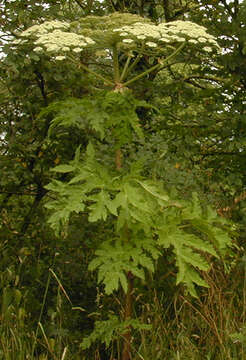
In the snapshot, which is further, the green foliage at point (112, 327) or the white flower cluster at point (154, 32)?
the green foliage at point (112, 327)

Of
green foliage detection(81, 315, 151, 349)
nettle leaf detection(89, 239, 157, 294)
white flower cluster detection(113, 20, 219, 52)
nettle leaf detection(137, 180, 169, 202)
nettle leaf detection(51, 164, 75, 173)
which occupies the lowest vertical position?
green foliage detection(81, 315, 151, 349)

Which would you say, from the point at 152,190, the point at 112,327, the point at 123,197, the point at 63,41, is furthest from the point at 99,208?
the point at 63,41

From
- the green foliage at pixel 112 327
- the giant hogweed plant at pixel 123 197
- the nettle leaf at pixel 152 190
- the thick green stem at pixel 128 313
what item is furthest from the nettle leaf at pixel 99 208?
the green foliage at pixel 112 327

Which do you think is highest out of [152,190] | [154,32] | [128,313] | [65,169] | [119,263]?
[154,32]

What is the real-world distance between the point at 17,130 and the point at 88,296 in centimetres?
162

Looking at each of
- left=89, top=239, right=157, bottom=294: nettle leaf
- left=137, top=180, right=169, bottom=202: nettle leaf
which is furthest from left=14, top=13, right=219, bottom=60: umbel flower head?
left=89, top=239, right=157, bottom=294: nettle leaf

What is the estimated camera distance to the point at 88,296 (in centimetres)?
479

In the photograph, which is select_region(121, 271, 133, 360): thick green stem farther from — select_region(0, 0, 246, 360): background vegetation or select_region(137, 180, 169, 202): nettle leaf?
select_region(137, 180, 169, 202): nettle leaf

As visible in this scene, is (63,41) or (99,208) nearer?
(99,208)

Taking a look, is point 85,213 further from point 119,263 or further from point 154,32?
point 154,32

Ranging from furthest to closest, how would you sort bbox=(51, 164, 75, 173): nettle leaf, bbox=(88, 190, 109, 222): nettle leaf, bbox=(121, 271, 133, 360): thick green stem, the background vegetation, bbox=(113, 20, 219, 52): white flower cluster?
the background vegetation → bbox=(121, 271, 133, 360): thick green stem → bbox=(51, 164, 75, 173): nettle leaf → bbox=(113, 20, 219, 52): white flower cluster → bbox=(88, 190, 109, 222): nettle leaf

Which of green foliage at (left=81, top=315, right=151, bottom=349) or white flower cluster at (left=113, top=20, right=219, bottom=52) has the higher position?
white flower cluster at (left=113, top=20, right=219, bottom=52)

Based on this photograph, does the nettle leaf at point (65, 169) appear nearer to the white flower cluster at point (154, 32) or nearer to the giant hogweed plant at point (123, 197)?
the giant hogweed plant at point (123, 197)

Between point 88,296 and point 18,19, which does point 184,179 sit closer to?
point 88,296
